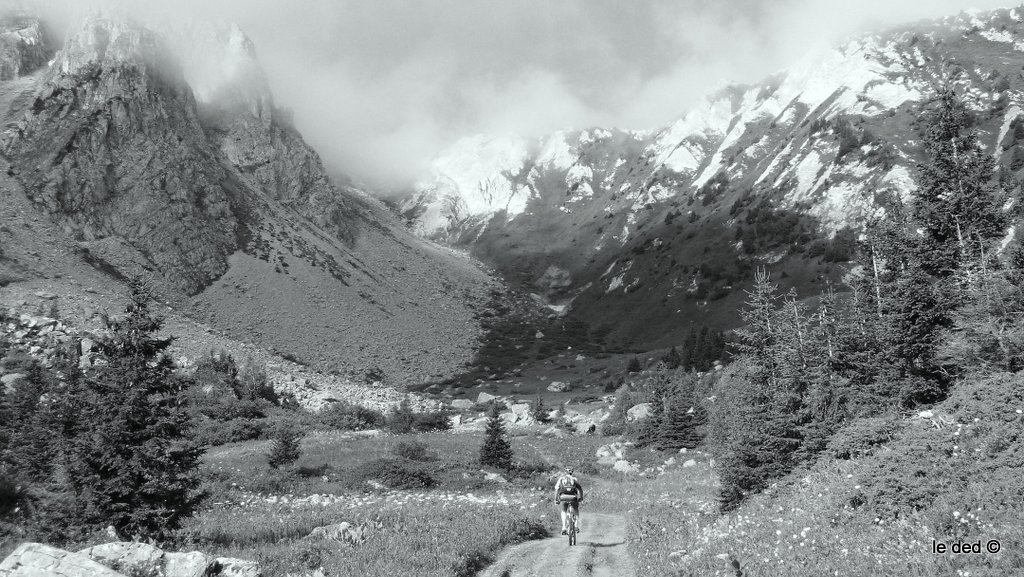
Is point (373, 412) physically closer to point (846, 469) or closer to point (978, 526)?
point (846, 469)

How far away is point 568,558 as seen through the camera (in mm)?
12375

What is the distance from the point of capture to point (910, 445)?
12594 millimetres

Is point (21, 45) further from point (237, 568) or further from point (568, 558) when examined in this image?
point (568, 558)

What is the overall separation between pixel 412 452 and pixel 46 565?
23350mm

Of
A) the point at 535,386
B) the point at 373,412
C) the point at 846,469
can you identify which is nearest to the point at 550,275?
the point at 535,386

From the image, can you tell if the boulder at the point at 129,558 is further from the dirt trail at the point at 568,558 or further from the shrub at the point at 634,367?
the shrub at the point at 634,367

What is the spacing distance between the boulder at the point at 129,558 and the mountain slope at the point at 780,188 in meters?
87.8

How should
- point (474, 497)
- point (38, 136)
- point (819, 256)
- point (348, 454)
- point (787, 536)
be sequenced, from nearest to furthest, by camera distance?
point (787, 536) → point (474, 497) → point (348, 454) → point (38, 136) → point (819, 256)

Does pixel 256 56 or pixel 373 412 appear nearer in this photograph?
pixel 373 412

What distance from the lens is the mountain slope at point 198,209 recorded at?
65.2 meters

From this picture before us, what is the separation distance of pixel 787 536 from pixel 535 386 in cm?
6625

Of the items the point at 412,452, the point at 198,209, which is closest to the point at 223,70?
the point at 198,209

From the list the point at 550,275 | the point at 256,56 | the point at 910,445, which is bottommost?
the point at 910,445

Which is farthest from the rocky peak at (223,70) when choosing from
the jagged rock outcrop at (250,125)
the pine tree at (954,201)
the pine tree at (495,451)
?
the pine tree at (954,201)
